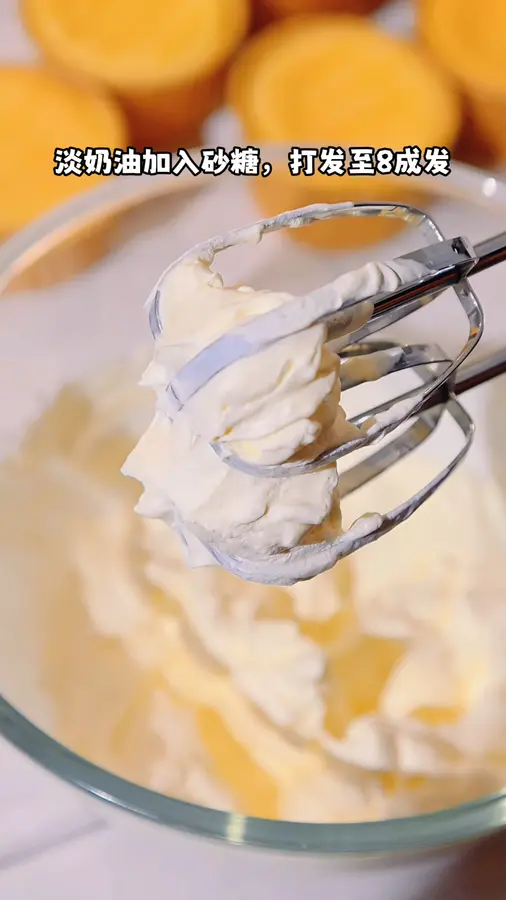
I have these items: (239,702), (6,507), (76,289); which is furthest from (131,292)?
(239,702)

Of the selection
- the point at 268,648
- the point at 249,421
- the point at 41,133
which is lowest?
the point at 268,648

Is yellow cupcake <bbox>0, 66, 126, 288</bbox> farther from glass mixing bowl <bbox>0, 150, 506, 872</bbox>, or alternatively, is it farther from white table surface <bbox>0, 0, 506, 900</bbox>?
white table surface <bbox>0, 0, 506, 900</bbox>

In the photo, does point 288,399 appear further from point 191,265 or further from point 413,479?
point 413,479

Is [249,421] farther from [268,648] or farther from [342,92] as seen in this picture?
[342,92]

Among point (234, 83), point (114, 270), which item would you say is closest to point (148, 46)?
point (234, 83)

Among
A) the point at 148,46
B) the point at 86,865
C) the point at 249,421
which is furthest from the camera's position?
the point at 148,46

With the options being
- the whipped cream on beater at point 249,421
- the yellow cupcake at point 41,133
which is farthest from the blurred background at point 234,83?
the whipped cream on beater at point 249,421

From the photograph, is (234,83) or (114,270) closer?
(114,270)

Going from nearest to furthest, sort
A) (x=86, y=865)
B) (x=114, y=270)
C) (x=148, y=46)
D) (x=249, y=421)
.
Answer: (x=249, y=421)
(x=86, y=865)
(x=114, y=270)
(x=148, y=46)

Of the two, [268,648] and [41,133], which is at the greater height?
[41,133]
